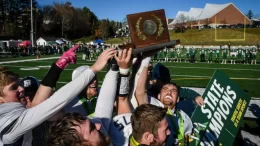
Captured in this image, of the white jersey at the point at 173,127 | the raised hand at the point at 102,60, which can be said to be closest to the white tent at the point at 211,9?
the white jersey at the point at 173,127

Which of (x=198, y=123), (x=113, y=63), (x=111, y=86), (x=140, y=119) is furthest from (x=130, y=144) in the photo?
(x=198, y=123)

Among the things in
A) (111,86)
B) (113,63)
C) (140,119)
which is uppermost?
(113,63)

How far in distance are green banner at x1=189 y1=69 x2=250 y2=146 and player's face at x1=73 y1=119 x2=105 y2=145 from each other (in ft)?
4.95

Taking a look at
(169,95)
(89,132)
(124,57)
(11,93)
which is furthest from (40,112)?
(169,95)

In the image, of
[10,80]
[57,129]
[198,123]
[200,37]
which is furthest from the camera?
[200,37]

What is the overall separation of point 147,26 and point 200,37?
6167cm

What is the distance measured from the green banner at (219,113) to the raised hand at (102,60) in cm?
131

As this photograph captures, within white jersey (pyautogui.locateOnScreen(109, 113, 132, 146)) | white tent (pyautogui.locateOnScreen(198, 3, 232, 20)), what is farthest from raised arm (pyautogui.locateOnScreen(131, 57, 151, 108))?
white tent (pyautogui.locateOnScreen(198, 3, 232, 20))

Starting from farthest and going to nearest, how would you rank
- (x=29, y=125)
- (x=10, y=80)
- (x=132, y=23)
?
(x=132, y=23) → (x=10, y=80) → (x=29, y=125)

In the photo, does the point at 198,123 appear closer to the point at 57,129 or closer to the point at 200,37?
the point at 57,129

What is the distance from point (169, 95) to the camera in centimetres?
327

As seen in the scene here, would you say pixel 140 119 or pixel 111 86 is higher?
pixel 111 86

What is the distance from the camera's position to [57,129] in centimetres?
178

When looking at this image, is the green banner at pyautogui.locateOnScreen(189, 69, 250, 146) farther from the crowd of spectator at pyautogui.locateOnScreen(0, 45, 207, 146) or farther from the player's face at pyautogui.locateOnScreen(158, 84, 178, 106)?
the player's face at pyautogui.locateOnScreen(158, 84, 178, 106)
